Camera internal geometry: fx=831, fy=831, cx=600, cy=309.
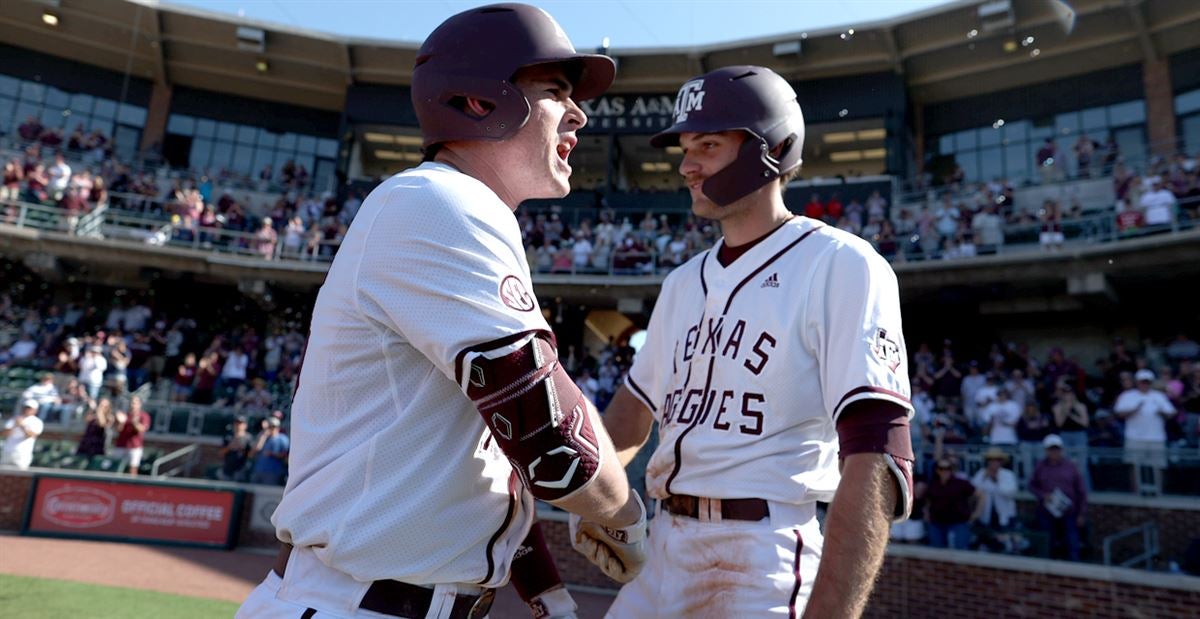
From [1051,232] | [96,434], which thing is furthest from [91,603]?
[1051,232]

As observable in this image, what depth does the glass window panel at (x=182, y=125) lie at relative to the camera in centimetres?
2771

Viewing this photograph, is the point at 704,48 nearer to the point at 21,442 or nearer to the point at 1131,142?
the point at 1131,142

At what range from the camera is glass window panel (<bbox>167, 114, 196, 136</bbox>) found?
27.7 metres

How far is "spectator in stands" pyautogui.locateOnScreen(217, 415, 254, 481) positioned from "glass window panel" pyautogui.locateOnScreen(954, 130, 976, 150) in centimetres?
1971

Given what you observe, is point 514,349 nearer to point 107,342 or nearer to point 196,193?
point 107,342

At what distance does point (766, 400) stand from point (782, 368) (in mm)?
105

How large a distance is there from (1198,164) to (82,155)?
2886 cm

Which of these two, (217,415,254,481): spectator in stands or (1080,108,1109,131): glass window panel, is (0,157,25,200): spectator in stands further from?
(1080,108,1109,131): glass window panel

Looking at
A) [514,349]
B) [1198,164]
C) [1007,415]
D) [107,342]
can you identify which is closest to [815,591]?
[514,349]

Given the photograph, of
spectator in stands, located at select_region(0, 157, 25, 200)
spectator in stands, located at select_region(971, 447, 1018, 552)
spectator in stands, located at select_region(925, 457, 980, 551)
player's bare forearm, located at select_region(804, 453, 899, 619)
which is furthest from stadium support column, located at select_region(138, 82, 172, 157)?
player's bare forearm, located at select_region(804, 453, 899, 619)

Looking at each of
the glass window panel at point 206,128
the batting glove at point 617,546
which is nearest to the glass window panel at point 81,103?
the glass window panel at point 206,128

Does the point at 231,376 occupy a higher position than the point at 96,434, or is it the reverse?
the point at 231,376

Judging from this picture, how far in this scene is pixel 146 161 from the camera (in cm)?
2684

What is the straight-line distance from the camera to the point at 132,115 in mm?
27422
